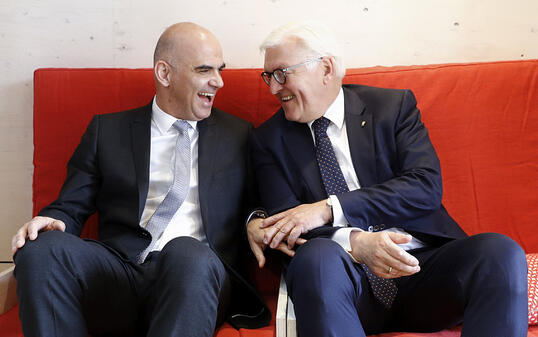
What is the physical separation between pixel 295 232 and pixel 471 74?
2.95 ft

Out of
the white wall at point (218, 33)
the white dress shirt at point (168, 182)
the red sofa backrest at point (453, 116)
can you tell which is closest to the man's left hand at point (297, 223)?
the white dress shirt at point (168, 182)

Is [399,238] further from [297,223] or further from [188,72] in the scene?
[188,72]

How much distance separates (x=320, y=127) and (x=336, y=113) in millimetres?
74

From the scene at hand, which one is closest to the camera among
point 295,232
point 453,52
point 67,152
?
point 295,232

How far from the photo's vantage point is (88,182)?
200 cm

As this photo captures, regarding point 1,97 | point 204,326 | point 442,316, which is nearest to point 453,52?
point 442,316

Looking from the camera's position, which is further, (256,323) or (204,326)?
(256,323)

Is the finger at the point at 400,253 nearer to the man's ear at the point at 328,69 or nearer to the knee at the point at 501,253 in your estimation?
the knee at the point at 501,253

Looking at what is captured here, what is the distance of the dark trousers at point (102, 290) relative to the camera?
1474 millimetres

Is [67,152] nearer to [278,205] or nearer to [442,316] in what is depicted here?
[278,205]

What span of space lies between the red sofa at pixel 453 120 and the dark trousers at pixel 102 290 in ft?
1.54

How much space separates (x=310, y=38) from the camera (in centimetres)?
195

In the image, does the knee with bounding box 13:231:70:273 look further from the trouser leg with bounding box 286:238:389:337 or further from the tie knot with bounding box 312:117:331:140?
the tie knot with bounding box 312:117:331:140

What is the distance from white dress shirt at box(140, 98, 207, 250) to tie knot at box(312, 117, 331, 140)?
418 mm
